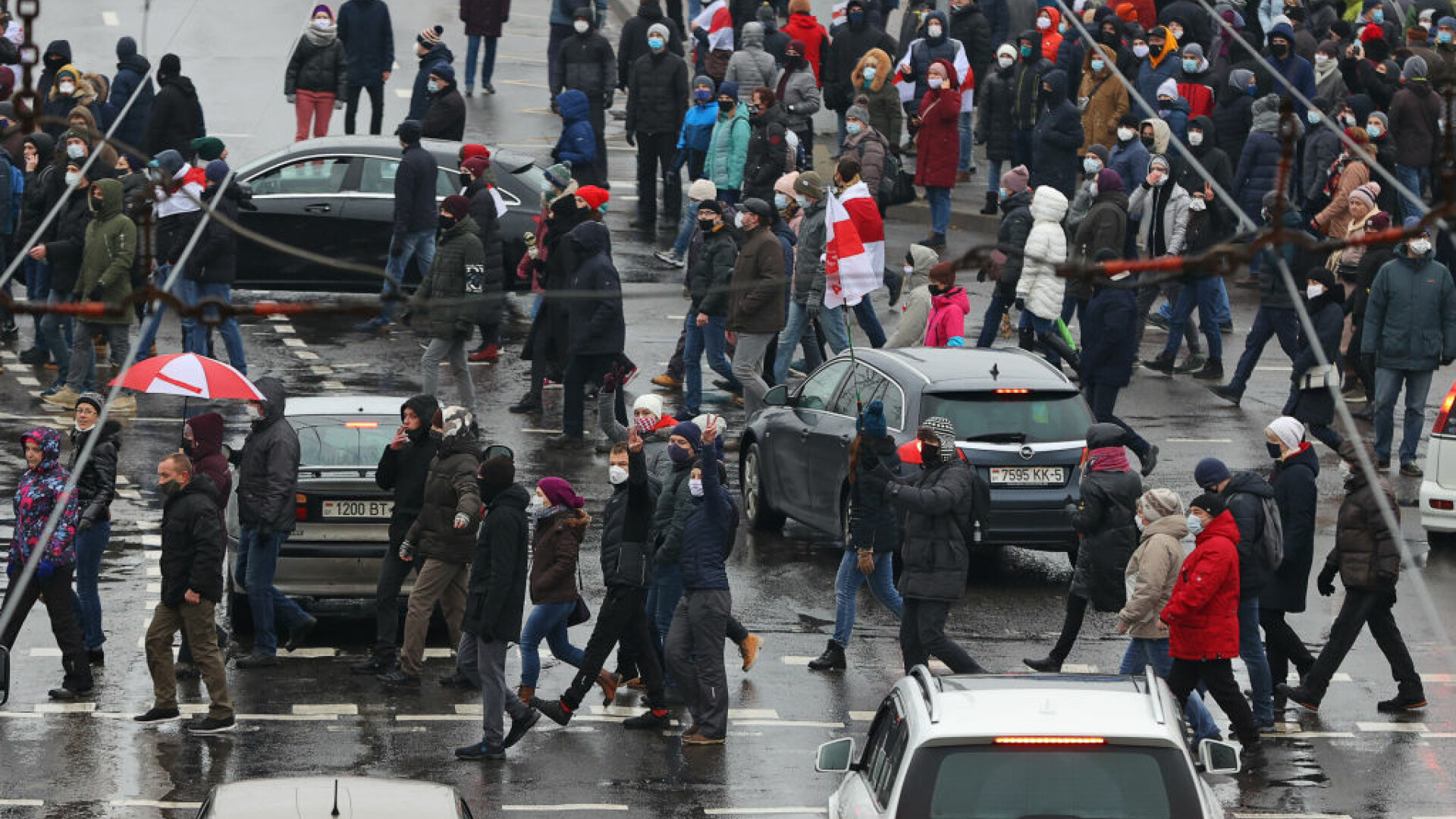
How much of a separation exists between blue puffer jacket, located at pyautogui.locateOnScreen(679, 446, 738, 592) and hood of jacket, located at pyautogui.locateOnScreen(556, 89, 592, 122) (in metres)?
12.8

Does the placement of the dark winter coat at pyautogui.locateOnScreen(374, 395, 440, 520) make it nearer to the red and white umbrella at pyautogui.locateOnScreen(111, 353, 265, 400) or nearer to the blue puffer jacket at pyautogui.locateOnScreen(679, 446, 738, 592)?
the red and white umbrella at pyautogui.locateOnScreen(111, 353, 265, 400)

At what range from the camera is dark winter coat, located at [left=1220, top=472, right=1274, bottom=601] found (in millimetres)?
14758

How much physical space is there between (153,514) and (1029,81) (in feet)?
43.9

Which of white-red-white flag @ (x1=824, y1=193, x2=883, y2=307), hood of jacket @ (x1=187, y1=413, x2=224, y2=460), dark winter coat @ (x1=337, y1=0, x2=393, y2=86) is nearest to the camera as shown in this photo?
hood of jacket @ (x1=187, y1=413, x2=224, y2=460)

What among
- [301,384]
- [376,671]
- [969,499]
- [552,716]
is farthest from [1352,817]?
[301,384]

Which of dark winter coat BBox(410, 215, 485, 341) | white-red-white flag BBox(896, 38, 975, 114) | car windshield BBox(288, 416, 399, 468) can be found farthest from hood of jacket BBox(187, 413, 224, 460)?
white-red-white flag BBox(896, 38, 975, 114)

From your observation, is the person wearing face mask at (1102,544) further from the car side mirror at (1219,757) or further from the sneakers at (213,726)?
the sneakers at (213,726)

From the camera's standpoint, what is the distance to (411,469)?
612 inches

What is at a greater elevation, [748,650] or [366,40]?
[366,40]

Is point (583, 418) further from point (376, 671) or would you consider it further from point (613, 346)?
point (376, 671)

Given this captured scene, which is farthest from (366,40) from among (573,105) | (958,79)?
(958,79)

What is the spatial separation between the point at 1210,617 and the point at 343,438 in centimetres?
568

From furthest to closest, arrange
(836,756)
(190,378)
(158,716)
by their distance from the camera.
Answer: (190,378), (158,716), (836,756)

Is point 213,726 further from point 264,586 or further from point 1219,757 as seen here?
point 1219,757
